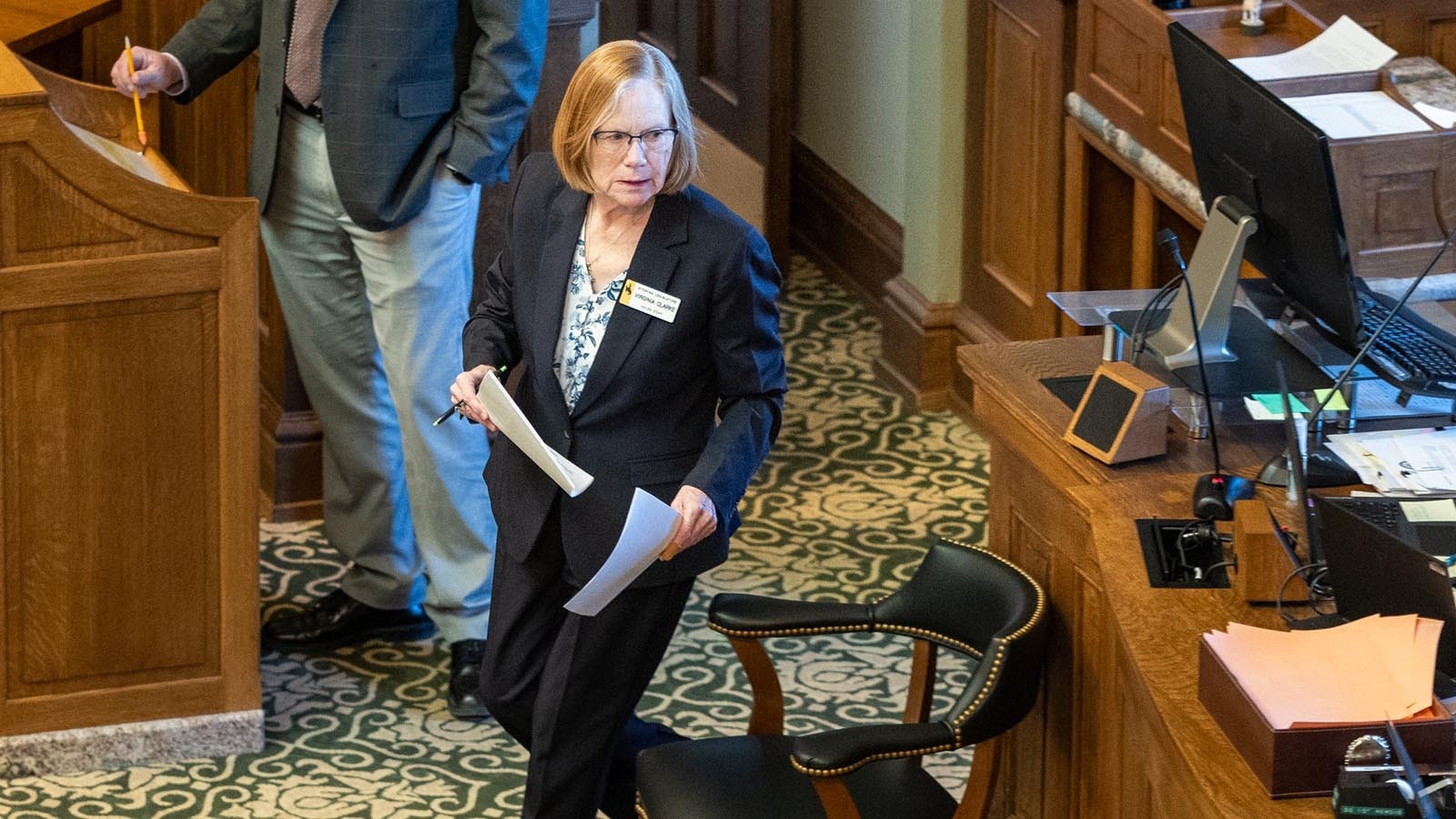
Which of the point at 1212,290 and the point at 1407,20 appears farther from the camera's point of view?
the point at 1407,20

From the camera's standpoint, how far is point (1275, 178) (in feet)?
10.6

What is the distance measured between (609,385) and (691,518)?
269 mm

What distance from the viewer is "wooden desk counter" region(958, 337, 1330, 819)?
2654 millimetres

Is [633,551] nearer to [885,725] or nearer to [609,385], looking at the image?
[609,385]

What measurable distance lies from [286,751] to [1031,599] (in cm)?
180

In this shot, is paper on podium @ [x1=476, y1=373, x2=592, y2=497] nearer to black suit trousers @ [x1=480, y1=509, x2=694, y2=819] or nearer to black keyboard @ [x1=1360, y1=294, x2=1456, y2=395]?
black suit trousers @ [x1=480, y1=509, x2=694, y2=819]

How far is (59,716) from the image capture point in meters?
4.16

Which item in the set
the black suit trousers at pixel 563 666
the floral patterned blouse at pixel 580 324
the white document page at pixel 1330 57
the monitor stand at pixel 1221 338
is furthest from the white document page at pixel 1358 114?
the black suit trousers at pixel 563 666

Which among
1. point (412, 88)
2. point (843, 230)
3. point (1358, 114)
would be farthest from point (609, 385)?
point (843, 230)

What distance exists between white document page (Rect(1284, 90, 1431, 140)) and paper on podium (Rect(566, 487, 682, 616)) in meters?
1.87

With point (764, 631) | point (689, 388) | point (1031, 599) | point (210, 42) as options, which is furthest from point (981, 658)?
point (210, 42)

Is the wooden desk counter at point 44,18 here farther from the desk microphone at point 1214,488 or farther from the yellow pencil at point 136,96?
the desk microphone at point 1214,488

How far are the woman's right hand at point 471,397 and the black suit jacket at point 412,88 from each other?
105 cm

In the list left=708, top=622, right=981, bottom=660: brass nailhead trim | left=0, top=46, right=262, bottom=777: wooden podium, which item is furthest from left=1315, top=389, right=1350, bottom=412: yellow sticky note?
left=0, top=46, right=262, bottom=777: wooden podium
